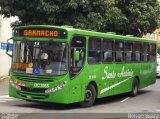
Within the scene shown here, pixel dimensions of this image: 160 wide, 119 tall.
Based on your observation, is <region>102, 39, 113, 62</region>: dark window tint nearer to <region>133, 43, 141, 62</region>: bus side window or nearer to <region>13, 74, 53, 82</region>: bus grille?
<region>133, 43, 141, 62</region>: bus side window

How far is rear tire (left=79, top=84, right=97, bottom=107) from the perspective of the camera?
16.0 m

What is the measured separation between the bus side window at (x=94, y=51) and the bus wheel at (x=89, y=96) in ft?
2.98

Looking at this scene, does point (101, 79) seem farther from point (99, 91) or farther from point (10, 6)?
point (10, 6)

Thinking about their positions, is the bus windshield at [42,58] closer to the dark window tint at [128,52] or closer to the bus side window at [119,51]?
the bus side window at [119,51]

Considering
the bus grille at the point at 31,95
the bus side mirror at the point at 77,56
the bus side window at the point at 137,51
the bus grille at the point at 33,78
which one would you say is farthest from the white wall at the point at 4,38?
the bus side mirror at the point at 77,56

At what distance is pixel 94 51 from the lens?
16.5 m

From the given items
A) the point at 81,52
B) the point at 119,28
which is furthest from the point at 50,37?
the point at 119,28

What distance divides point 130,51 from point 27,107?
630 centimetres

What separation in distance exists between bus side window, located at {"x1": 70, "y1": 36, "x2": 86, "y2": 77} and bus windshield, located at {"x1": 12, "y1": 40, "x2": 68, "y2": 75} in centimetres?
29

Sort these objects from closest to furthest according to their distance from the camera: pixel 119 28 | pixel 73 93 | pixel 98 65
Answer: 1. pixel 73 93
2. pixel 98 65
3. pixel 119 28

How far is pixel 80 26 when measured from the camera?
22.5 meters

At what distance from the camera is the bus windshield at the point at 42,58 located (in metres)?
14.8

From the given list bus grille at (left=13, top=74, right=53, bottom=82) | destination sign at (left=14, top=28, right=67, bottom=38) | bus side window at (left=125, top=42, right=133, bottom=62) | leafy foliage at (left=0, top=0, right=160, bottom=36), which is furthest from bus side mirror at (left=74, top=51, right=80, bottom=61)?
leafy foliage at (left=0, top=0, right=160, bottom=36)

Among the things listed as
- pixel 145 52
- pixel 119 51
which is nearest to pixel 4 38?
pixel 145 52
